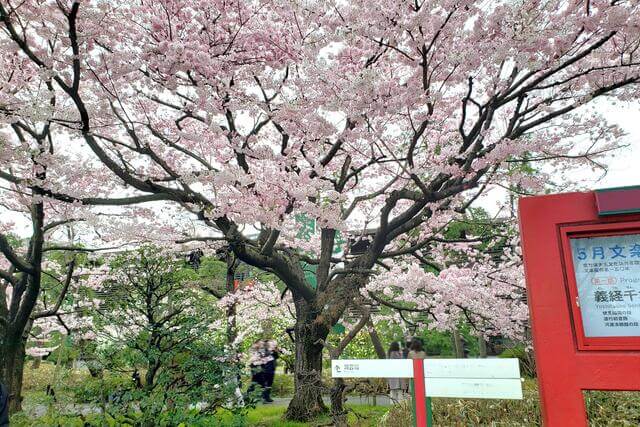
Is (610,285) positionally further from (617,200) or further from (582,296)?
(617,200)

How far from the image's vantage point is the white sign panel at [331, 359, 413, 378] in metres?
3.78

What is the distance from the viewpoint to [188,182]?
638cm

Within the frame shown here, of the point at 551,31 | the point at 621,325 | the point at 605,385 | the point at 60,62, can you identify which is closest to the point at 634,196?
the point at 621,325

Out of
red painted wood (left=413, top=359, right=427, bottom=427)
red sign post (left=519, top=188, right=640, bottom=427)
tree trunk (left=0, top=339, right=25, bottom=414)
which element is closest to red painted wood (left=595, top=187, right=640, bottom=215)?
red sign post (left=519, top=188, right=640, bottom=427)

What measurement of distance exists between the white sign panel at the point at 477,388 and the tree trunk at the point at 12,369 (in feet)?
24.4

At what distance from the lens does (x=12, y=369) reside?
7.61 metres

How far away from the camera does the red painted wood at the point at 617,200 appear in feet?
10.8

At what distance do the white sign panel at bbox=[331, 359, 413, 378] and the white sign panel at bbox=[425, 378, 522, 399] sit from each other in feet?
0.80

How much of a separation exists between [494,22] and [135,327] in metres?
5.70

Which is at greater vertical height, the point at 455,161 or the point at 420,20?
the point at 420,20

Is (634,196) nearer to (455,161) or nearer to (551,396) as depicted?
(551,396)

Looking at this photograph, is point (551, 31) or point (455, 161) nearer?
point (551, 31)

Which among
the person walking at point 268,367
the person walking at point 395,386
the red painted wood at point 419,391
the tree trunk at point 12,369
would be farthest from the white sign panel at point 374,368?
the person walking at point 268,367

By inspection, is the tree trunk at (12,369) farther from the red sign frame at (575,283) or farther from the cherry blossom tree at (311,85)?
the red sign frame at (575,283)
